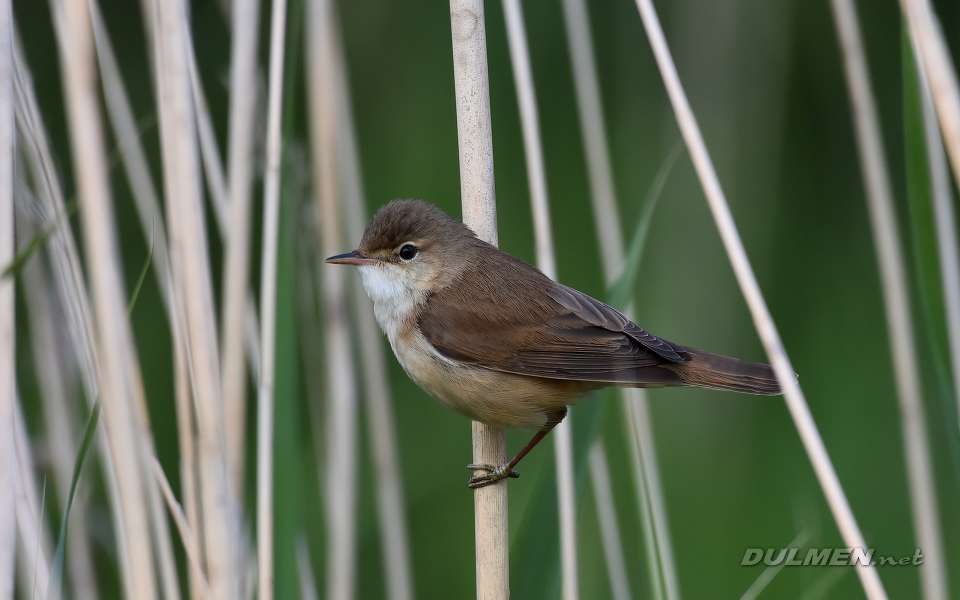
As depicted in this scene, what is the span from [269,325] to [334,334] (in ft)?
2.01

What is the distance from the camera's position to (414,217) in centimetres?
266

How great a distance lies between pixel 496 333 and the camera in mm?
2516

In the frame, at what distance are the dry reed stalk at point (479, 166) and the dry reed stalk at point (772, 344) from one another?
438 millimetres

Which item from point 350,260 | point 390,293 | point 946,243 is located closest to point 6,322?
point 350,260

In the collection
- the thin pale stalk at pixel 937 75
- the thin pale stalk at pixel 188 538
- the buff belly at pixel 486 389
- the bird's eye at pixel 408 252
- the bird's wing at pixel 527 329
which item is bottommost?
the thin pale stalk at pixel 188 538

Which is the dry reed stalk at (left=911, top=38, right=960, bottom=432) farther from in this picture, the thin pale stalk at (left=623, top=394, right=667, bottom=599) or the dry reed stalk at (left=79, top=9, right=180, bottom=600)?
the dry reed stalk at (left=79, top=9, right=180, bottom=600)

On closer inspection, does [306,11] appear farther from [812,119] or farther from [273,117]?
[812,119]

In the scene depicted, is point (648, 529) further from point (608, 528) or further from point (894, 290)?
point (894, 290)

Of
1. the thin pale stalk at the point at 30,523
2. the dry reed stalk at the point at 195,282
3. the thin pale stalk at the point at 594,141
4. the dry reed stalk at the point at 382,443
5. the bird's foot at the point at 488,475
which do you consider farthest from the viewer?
the thin pale stalk at the point at 594,141

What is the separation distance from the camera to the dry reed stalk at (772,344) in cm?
167

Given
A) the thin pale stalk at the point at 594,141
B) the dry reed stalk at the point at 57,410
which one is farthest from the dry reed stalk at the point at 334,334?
the thin pale stalk at the point at 594,141

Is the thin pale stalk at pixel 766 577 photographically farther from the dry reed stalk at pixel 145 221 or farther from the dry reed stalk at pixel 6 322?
the dry reed stalk at pixel 6 322

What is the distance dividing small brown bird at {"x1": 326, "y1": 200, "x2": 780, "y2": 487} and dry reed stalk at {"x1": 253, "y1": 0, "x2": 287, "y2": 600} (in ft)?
1.13

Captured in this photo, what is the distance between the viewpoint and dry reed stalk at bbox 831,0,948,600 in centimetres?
259
